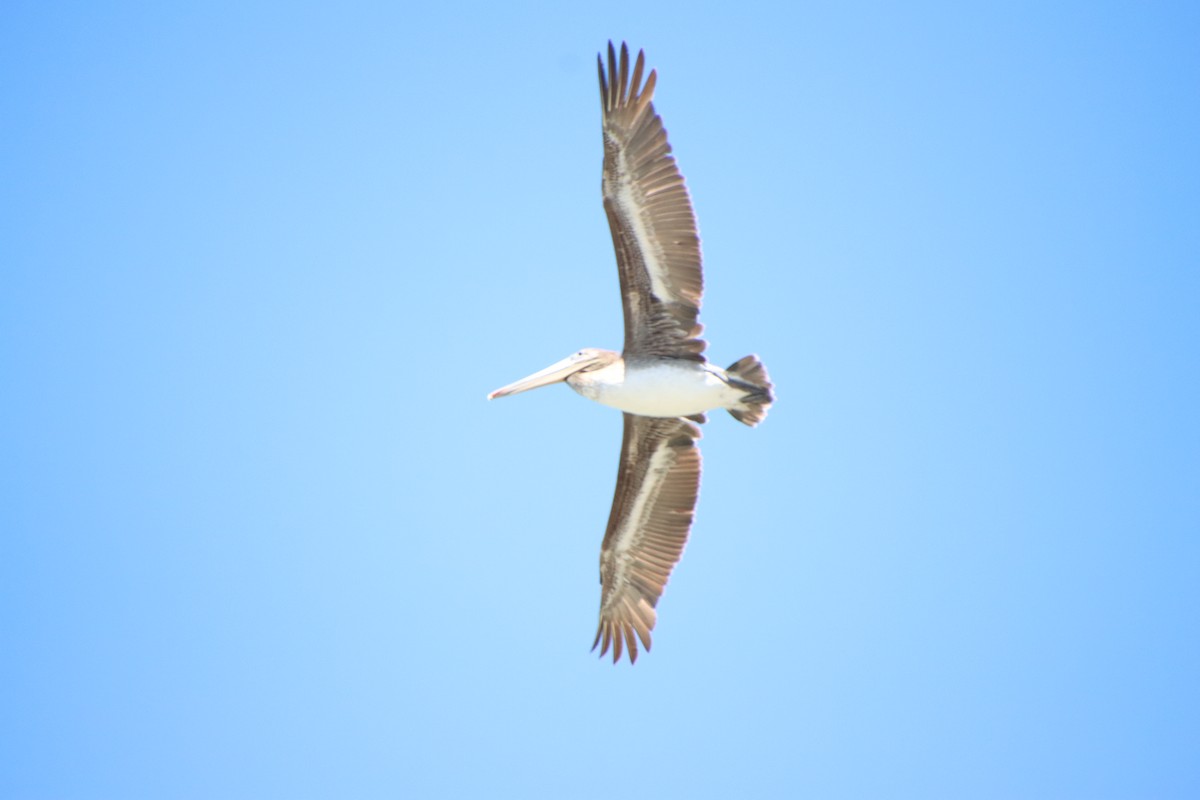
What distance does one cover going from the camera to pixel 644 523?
13.5 m

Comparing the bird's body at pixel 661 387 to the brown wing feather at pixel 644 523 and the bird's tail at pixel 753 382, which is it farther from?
the brown wing feather at pixel 644 523

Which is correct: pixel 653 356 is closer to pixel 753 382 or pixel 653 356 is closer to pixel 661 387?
pixel 661 387

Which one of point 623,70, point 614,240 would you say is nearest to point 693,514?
point 614,240

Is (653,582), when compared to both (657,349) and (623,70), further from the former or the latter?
(623,70)

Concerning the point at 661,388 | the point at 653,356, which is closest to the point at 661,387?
the point at 661,388

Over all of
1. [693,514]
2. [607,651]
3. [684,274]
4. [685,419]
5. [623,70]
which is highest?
[623,70]

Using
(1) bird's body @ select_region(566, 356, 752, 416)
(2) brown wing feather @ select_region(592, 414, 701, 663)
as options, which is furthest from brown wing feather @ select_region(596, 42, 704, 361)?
(2) brown wing feather @ select_region(592, 414, 701, 663)

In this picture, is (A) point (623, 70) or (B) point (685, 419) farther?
(B) point (685, 419)

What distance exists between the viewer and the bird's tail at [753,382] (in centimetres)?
1234

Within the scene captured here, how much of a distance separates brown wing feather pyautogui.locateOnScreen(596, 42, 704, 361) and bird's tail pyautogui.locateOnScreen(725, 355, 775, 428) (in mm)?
455

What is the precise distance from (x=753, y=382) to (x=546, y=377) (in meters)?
1.83

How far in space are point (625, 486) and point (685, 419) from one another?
87 cm

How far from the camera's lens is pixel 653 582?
1359 cm

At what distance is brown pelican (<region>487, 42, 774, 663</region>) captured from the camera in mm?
12117
